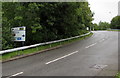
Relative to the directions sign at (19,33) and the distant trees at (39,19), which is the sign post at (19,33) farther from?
the distant trees at (39,19)

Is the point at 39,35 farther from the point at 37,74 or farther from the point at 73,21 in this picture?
the point at 37,74

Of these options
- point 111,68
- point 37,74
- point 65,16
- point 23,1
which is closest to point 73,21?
point 65,16

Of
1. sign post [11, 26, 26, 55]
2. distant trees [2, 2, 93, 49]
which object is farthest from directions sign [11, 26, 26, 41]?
distant trees [2, 2, 93, 49]

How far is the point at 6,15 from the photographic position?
75.4 feet

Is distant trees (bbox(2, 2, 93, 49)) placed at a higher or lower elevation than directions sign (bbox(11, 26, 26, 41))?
higher

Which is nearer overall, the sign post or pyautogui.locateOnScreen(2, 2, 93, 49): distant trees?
the sign post

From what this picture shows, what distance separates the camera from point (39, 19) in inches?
770

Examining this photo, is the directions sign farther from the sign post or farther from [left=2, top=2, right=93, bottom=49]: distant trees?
[left=2, top=2, right=93, bottom=49]: distant trees

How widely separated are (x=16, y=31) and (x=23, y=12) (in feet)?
9.32

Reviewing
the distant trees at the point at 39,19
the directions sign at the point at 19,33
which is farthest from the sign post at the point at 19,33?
the distant trees at the point at 39,19

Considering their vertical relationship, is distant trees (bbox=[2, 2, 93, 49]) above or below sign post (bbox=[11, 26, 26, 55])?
above

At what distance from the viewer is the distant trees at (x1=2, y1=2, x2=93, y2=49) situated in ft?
61.5

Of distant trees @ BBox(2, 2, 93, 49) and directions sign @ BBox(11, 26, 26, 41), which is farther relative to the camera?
distant trees @ BBox(2, 2, 93, 49)

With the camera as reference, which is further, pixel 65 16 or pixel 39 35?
pixel 65 16
